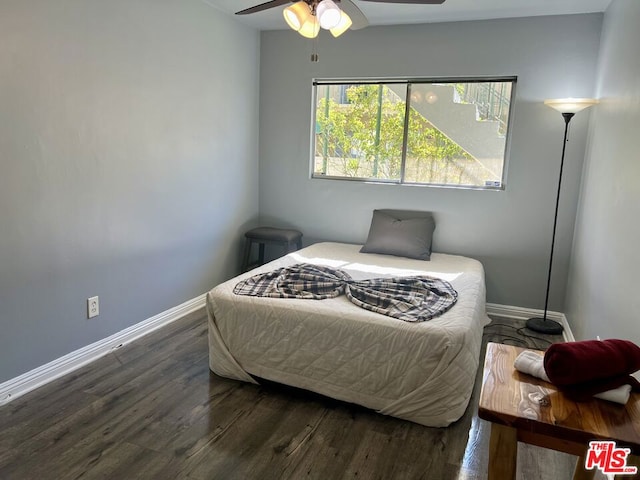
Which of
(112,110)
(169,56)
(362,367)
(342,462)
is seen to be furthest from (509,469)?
(169,56)

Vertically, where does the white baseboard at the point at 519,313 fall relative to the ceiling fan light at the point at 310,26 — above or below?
below

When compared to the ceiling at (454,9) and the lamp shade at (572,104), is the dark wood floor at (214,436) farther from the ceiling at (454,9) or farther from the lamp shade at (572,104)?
the ceiling at (454,9)

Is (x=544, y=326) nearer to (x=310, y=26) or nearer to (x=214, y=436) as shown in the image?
(x=214, y=436)

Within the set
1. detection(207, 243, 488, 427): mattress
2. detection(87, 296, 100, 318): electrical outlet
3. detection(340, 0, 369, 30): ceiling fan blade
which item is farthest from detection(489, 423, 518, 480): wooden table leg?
detection(87, 296, 100, 318): electrical outlet

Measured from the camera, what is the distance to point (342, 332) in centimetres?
239

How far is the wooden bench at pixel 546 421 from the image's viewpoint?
1169 millimetres

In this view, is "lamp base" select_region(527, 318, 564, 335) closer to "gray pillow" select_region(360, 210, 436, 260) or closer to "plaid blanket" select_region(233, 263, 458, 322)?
"gray pillow" select_region(360, 210, 436, 260)

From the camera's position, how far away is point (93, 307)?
288 cm

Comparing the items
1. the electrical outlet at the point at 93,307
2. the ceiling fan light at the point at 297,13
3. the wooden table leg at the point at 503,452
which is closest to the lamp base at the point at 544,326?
the wooden table leg at the point at 503,452

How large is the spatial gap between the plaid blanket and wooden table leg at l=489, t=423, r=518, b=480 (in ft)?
3.49

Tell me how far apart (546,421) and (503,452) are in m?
0.16

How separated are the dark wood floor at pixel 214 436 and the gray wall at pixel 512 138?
1605mm

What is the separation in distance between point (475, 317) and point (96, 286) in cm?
230

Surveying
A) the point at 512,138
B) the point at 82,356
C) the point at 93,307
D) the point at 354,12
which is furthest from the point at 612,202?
the point at 82,356
